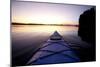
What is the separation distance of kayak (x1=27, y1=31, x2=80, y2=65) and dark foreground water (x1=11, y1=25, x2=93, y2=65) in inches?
2.1

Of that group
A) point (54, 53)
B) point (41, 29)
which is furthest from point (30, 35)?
point (54, 53)

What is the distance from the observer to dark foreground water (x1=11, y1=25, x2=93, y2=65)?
1.96 meters

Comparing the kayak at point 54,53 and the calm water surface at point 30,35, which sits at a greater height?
the calm water surface at point 30,35

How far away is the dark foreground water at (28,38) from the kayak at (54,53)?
2.1 inches

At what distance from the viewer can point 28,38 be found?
2025mm

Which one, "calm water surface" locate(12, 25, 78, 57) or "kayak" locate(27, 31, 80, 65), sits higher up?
"calm water surface" locate(12, 25, 78, 57)

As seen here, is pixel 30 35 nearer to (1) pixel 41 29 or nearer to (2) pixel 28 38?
(2) pixel 28 38

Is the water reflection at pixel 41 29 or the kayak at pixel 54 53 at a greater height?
the water reflection at pixel 41 29

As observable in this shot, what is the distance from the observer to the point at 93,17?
230 centimetres

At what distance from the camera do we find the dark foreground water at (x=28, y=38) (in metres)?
1.96

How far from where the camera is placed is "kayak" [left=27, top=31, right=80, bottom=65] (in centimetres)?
206

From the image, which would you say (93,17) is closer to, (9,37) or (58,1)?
(58,1)

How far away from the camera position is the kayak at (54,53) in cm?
206

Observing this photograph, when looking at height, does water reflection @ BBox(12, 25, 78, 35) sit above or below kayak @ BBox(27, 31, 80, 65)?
above
